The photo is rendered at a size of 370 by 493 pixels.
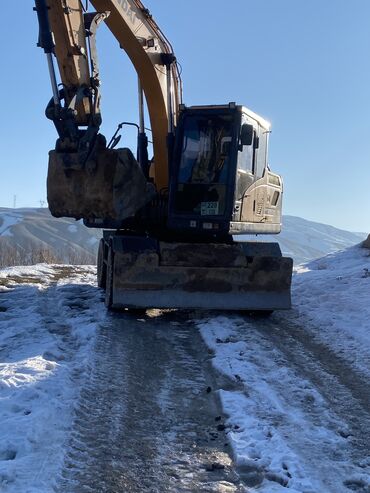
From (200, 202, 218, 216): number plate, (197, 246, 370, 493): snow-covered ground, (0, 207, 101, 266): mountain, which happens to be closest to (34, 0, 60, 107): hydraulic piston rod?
(200, 202, 218, 216): number plate

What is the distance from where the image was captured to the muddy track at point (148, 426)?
12.2 feet

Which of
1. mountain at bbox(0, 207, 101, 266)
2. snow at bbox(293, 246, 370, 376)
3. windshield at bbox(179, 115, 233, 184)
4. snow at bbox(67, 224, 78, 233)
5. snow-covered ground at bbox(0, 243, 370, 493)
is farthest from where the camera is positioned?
snow at bbox(67, 224, 78, 233)

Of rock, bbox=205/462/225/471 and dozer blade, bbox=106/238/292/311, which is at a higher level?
dozer blade, bbox=106/238/292/311

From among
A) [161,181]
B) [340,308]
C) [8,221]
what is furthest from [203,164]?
[8,221]

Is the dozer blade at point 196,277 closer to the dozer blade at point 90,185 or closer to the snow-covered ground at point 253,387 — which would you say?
the snow-covered ground at point 253,387

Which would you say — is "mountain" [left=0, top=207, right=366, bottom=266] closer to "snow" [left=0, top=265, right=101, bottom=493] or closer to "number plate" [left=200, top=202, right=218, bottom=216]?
"number plate" [left=200, top=202, right=218, bottom=216]

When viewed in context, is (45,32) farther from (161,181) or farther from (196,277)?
(196,277)

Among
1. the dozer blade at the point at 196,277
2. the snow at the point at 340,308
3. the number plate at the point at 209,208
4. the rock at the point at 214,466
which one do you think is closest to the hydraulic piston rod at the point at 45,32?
the dozer blade at the point at 196,277

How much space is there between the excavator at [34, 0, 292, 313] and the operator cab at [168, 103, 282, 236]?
0.02 m

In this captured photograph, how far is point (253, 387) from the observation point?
5.59m

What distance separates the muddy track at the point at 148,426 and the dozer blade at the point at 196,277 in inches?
59.3

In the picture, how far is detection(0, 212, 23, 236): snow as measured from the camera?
220ft

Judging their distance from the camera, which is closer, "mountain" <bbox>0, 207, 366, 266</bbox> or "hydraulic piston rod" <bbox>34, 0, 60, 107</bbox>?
"hydraulic piston rod" <bbox>34, 0, 60, 107</bbox>

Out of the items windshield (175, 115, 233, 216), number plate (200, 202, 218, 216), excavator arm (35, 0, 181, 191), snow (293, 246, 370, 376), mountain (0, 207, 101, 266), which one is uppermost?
excavator arm (35, 0, 181, 191)
